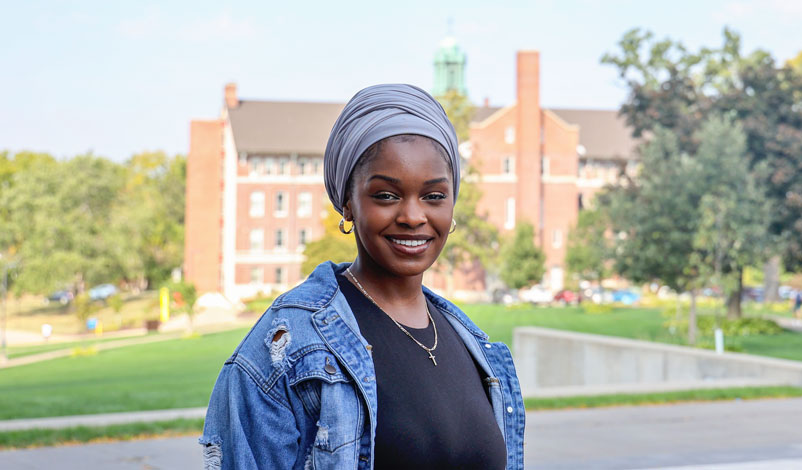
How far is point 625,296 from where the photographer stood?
214 feet

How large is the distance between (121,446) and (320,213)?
6687cm

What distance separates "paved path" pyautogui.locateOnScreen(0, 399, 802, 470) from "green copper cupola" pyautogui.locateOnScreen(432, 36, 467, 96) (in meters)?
81.8

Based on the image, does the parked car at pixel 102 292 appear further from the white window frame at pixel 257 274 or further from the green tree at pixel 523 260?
the green tree at pixel 523 260

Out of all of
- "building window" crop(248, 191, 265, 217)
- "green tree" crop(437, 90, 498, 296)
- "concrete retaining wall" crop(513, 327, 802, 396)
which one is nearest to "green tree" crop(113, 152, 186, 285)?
"building window" crop(248, 191, 265, 217)

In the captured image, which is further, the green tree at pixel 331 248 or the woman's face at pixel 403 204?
the green tree at pixel 331 248

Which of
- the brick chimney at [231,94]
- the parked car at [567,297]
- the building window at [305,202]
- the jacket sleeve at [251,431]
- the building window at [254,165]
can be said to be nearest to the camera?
the jacket sleeve at [251,431]

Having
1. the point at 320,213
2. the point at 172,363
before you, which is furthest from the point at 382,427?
the point at 320,213

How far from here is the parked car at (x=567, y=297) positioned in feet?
208

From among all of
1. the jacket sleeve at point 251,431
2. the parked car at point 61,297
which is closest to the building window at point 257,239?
the parked car at point 61,297

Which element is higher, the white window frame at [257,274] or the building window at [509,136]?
the building window at [509,136]

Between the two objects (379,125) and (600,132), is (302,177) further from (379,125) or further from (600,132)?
(379,125)

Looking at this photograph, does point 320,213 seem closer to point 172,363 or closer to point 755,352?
point 172,363

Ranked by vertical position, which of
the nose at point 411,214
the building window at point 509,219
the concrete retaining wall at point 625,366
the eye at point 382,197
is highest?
the building window at point 509,219

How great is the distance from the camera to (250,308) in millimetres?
68000
